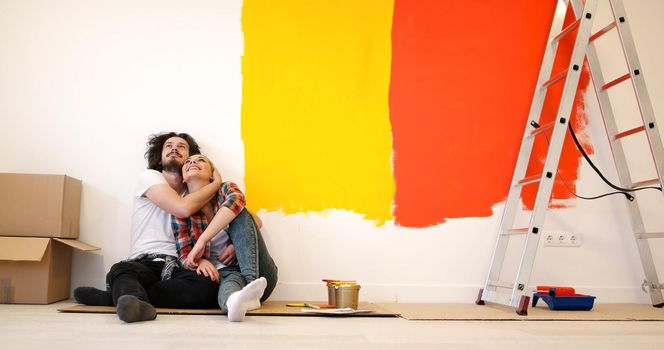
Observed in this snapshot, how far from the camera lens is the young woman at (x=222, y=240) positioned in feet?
7.22

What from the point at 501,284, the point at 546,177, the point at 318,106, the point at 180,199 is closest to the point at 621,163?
the point at 546,177

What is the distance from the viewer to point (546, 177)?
2.41 m

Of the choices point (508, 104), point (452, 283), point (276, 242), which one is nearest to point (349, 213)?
point (276, 242)

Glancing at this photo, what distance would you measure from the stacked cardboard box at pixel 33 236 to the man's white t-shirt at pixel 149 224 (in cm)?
21

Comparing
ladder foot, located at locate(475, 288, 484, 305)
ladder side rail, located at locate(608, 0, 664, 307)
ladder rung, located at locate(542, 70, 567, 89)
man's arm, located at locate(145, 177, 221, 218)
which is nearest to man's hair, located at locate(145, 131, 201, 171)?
man's arm, located at locate(145, 177, 221, 218)

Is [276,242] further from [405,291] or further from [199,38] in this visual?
[199,38]

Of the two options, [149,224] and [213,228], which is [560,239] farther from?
[149,224]

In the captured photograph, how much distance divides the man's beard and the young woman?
0.36ft

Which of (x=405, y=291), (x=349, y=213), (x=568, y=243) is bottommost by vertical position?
(x=405, y=291)

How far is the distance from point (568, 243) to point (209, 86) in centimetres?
200

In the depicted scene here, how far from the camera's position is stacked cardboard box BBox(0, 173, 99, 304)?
7.46 ft

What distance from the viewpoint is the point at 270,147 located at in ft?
9.30

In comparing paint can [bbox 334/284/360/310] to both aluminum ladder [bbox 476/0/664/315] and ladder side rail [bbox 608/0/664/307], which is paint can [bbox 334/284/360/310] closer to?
aluminum ladder [bbox 476/0/664/315]

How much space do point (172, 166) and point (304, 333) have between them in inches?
46.9
